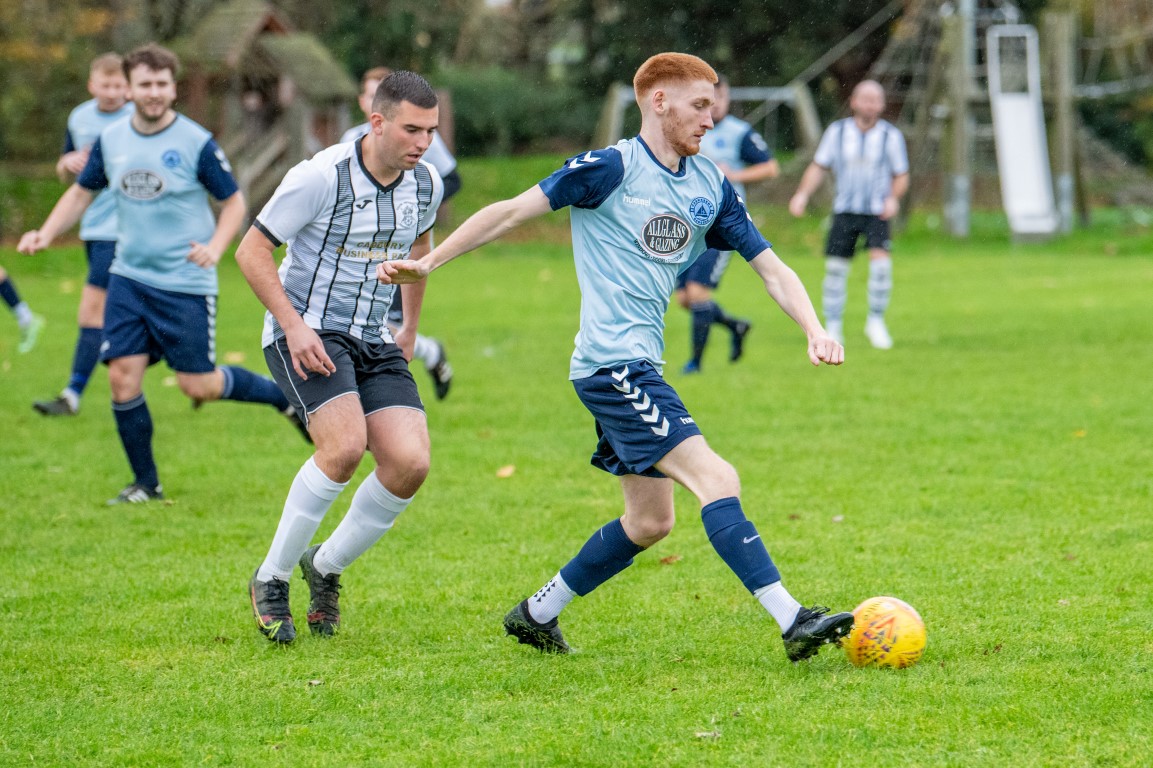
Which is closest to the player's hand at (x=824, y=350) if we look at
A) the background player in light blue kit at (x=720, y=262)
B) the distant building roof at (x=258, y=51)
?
the background player in light blue kit at (x=720, y=262)

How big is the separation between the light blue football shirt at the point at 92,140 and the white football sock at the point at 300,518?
5.49 metres

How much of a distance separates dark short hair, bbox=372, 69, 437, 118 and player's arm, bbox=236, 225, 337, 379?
614 millimetres

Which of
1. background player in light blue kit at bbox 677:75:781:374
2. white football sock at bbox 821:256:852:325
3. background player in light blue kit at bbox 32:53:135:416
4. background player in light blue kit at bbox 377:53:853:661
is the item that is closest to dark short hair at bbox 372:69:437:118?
background player in light blue kit at bbox 377:53:853:661

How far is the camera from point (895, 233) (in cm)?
2816

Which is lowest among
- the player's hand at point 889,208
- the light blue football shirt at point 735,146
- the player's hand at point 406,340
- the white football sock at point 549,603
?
the white football sock at point 549,603

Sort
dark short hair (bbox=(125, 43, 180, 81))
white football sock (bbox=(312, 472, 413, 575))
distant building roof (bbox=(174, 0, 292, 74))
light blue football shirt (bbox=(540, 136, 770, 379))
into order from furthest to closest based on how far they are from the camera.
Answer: distant building roof (bbox=(174, 0, 292, 74)) → dark short hair (bbox=(125, 43, 180, 81)) → white football sock (bbox=(312, 472, 413, 575)) → light blue football shirt (bbox=(540, 136, 770, 379))

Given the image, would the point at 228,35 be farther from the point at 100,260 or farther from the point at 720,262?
the point at 100,260

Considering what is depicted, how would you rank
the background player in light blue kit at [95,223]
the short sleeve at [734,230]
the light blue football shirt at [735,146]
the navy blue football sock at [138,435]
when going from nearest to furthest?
the short sleeve at [734,230] < the navy blue football sock at [138,435] < the background player in light blue kit at [95,223] < the light blue football shirt at [735,146]

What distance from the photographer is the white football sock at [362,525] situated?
5.31 metres

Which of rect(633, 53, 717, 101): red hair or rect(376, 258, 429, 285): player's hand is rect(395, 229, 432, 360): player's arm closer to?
rect(376, 258, 429, 285): player's hand

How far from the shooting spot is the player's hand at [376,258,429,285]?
183 inches

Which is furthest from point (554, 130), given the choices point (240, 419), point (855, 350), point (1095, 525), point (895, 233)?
point (1095, 525)

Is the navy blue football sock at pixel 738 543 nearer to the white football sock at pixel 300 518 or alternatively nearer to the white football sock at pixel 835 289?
A: the white football sock at pixel 300 518

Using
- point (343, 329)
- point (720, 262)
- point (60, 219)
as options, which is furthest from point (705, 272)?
point (343, 329)
